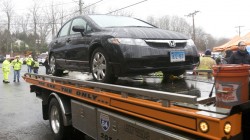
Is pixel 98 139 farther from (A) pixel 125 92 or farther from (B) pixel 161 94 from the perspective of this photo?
(B) pixel 161 94

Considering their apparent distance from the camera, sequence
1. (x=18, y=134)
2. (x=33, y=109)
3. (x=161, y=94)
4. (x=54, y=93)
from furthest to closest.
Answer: (x=33, y=109)
(x=18, y=134)
(x=54, y=93)
(x=161, y=94)

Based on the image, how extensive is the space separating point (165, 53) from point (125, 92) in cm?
115

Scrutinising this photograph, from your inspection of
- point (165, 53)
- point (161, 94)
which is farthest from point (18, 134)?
point (161, 94)

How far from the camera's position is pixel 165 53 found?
13.6 feet

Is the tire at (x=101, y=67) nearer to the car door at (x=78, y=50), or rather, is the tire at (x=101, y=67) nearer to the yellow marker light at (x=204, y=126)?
the car door at (x=78, y=50)

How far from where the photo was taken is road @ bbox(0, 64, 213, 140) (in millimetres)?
4059

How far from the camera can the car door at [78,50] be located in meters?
5.02

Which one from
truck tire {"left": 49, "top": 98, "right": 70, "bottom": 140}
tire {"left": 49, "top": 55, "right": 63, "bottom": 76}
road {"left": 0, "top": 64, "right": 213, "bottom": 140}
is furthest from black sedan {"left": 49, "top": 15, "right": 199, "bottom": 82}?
tire {"left": 49, "top": 55, "right": 63, "bottom": 76}

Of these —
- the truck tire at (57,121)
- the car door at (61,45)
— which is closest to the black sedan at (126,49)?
the car door at (61,45)

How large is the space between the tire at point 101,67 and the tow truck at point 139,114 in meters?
0.31

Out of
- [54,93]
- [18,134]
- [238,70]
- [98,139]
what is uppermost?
[238,70]

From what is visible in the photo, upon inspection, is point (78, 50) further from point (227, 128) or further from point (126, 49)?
point (227, 128)

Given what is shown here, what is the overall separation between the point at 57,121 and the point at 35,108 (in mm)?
3680

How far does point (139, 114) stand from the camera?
119 inches
